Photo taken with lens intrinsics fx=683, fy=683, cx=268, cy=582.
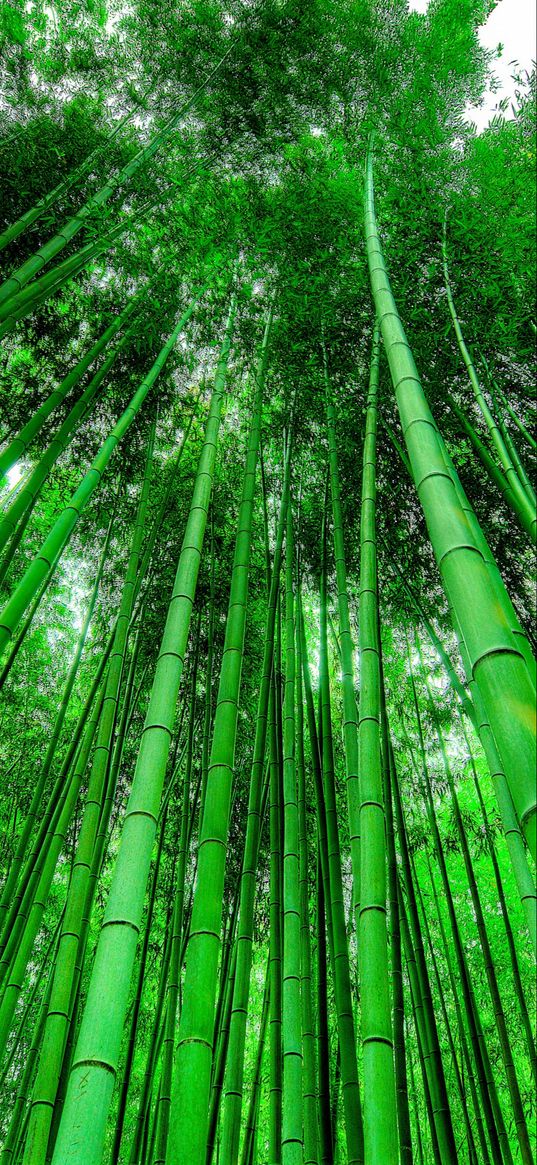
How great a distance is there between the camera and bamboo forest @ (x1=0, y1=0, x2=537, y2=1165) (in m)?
1.78

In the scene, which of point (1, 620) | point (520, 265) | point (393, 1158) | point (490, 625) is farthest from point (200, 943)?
point (520, 265)

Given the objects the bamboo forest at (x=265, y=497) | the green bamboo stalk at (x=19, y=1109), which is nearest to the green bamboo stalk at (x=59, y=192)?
the bamboo forest at (x=265, y=497)

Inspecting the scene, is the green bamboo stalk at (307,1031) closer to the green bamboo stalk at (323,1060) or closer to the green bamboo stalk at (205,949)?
the green bamboo stalk at (323,1060)

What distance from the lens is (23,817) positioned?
4617 millimetres

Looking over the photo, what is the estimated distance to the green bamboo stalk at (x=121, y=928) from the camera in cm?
91

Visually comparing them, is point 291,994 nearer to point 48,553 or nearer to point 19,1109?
point 48,553

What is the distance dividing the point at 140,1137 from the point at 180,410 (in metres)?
3.60

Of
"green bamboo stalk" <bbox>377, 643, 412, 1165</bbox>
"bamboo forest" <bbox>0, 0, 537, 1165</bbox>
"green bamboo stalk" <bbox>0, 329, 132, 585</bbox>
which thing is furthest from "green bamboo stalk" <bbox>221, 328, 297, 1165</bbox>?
"green bamboo stalk" <bbox>0, 329, 132, 585</bbox>

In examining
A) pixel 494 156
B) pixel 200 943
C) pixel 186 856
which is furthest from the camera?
pixel 494 156

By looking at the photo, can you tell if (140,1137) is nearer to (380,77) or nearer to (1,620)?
(1,620)

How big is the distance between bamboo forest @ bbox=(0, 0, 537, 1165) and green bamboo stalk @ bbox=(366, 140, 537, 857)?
18 mm

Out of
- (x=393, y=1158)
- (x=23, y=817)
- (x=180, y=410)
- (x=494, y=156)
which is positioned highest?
(x=180, y=410)

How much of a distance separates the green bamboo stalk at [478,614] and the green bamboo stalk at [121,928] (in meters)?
0.64

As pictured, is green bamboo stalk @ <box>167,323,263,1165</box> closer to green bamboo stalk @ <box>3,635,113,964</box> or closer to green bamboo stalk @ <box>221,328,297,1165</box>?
green bamboo stalk @ <box>221,328,297,1165</box>
